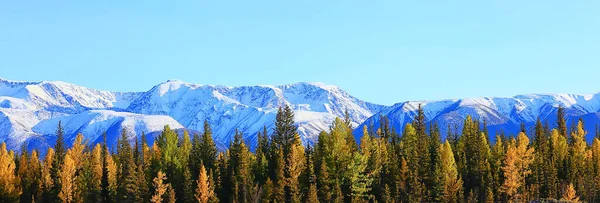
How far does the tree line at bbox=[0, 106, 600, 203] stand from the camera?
131750 millimetres

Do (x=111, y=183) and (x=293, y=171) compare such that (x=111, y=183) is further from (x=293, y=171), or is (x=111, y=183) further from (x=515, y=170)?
(x=515, y=170)

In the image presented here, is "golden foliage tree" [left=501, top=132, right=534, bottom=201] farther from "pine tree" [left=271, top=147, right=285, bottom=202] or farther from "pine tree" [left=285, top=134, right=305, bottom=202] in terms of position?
"pine tree" [left=271, top=147, right=285, bottom=202]

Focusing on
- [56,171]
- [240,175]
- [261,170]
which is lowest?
[240,175]

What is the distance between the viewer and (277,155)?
451 ft

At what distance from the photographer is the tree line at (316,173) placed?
13175 centimetres

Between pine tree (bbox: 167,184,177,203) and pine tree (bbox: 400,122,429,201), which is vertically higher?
pine tree (bbox: 400,122,429,201)

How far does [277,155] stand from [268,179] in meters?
9.29

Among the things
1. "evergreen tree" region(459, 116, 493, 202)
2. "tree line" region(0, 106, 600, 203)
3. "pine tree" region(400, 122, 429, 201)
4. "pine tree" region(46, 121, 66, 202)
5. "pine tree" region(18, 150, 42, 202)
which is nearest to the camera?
"tree line" region(0, 106, 600, 203)

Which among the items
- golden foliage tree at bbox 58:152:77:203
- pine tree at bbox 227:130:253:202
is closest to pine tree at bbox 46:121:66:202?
golden foliage tree at bbox 58:152:77:203

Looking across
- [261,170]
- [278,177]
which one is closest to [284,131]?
[261,170]

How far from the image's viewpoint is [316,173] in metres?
135

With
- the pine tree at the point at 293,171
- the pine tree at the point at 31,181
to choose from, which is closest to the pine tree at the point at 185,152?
the pine tree at the point at 293,171

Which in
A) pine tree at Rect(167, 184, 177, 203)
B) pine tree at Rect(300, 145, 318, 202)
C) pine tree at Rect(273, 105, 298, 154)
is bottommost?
pine tree at Rect(167, 184, 177, 203)

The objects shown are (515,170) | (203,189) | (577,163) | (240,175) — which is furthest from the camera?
(577,163)
